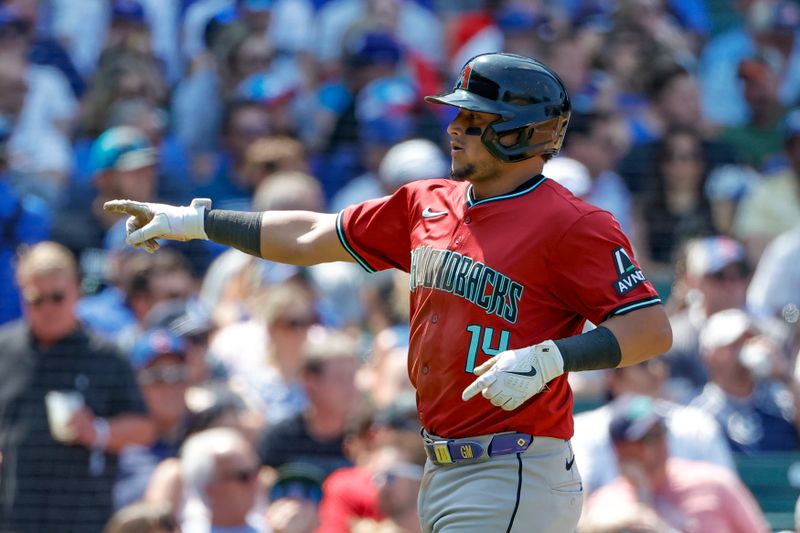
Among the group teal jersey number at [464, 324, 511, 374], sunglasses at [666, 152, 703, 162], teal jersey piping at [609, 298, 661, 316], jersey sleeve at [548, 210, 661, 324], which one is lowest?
teal jersey number at [464, 324, 511, 374]

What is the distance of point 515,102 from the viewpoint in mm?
3301

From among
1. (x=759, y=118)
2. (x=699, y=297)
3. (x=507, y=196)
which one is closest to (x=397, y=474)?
(x=507, y=196)

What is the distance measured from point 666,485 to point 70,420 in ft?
7.88

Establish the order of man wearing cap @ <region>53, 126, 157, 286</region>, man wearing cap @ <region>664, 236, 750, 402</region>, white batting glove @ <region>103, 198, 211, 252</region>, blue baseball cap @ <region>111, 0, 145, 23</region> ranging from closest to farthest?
1. white batting glove @ <region>103, 198, 211, 252</region>
2. man wearing cap @ <region>664, 236, 750, 402</region>
3. man wearing cap @ <region>53, 126, 157, 286</region>
4. blue baseball cap @ <region>111, 0, 145, 23</region>

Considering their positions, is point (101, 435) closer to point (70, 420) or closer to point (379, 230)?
Answer: point (70, 420)

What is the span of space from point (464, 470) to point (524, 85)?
0.92 meters

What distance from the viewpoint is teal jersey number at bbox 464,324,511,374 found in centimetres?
324

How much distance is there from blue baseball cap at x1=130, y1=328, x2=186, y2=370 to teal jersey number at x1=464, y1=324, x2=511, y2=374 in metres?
2.86

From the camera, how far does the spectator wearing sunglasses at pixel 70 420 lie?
5.75 metres

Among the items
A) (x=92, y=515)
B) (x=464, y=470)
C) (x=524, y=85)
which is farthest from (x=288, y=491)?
(x=524, y=85)

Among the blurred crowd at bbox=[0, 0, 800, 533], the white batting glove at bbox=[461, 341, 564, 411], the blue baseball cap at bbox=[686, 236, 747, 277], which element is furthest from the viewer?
the blue baseball cap at bbox=[686, 236, 747, 277]

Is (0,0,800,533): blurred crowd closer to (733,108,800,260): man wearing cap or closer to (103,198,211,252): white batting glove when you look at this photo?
(733,108,800,260): man wearing cap

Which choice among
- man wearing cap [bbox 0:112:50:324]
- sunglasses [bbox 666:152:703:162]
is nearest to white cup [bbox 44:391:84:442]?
A: man wearing cap [bbox 0:112:50:324]

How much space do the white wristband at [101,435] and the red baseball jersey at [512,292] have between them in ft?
8.70
